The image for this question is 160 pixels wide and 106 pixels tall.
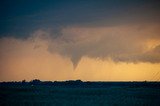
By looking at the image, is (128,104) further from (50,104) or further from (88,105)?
(50,104)

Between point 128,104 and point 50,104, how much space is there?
9.90 m

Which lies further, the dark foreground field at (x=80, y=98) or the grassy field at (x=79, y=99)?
the dark foreground field at (x=80, y=98)

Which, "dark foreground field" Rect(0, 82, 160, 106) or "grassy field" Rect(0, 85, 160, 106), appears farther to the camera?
"dark foreground field" Rect(0, 82, 160, 106)

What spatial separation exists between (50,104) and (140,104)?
11.4 meters

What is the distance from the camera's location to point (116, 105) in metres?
43.5

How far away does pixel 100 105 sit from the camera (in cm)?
4394

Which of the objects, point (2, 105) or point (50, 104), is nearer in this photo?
point (2, 105)

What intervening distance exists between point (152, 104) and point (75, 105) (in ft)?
31.3

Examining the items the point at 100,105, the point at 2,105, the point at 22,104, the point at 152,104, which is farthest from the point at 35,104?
the point at 152,104

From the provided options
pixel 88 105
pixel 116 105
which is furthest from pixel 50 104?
pixel 116 105

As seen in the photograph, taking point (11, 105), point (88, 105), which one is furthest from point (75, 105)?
point (11, 105)

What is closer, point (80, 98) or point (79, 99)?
point (79, 99)

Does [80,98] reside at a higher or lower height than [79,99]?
higher

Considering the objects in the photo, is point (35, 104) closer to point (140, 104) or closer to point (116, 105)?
point (116, 105)
